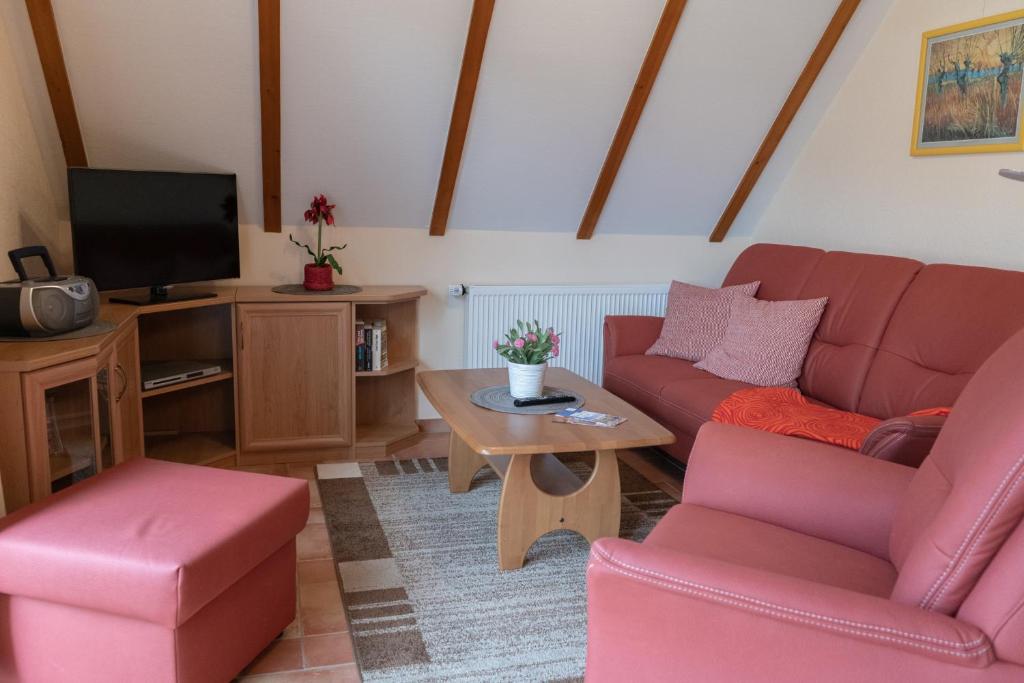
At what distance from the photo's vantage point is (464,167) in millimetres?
3850

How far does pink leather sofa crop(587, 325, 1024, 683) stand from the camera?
1329 mm

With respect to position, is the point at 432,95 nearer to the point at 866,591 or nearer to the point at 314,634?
the point at 314,634

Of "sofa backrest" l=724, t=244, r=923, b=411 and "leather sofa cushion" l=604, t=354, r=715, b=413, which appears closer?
"sofa backrest" l=724, t=244, r=923, b=411

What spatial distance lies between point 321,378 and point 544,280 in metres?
1.32

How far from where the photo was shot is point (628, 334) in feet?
13.1

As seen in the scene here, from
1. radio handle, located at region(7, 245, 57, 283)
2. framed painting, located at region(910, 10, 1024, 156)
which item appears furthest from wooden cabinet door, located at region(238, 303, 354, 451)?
framed painting, located at region(910, 10, 1024, 156)

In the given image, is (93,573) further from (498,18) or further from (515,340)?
(498,18)

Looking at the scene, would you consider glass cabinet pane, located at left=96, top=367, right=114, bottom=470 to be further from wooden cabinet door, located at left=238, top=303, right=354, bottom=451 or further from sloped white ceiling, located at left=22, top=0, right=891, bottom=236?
sloped white ceiling, located at left=22, top=0, right=891, bottom=236

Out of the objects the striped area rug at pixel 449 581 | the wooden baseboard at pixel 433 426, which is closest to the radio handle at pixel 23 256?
the striped area rug at pixel 449 581

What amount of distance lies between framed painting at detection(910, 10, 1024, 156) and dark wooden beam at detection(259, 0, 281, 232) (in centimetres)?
264

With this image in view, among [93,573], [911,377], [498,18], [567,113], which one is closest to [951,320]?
[911,377]

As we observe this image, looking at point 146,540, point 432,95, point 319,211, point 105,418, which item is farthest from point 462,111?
point 146,540

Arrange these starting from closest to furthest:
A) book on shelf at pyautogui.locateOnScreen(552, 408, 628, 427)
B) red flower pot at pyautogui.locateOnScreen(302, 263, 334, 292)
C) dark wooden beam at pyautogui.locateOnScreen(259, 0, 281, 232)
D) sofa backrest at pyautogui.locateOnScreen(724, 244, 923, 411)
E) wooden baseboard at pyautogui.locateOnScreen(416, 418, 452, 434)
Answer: book on shelf at pyautogui.locateOnScreen(552, 408, 628, 427)
dark wooden beam at pyautogui.locateOnScreen(259, 0, 281, 232)
sofa backrest at pyautogui.locateOnScreen(724, 244, 923, 411)
red flower pot at pyautogui.locateOnScreen(302, 263, 334, 292)
wooden baseboard at pyautogui.locateOnScreen(416, 418, 452, 434)

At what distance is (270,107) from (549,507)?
6.27 feet
